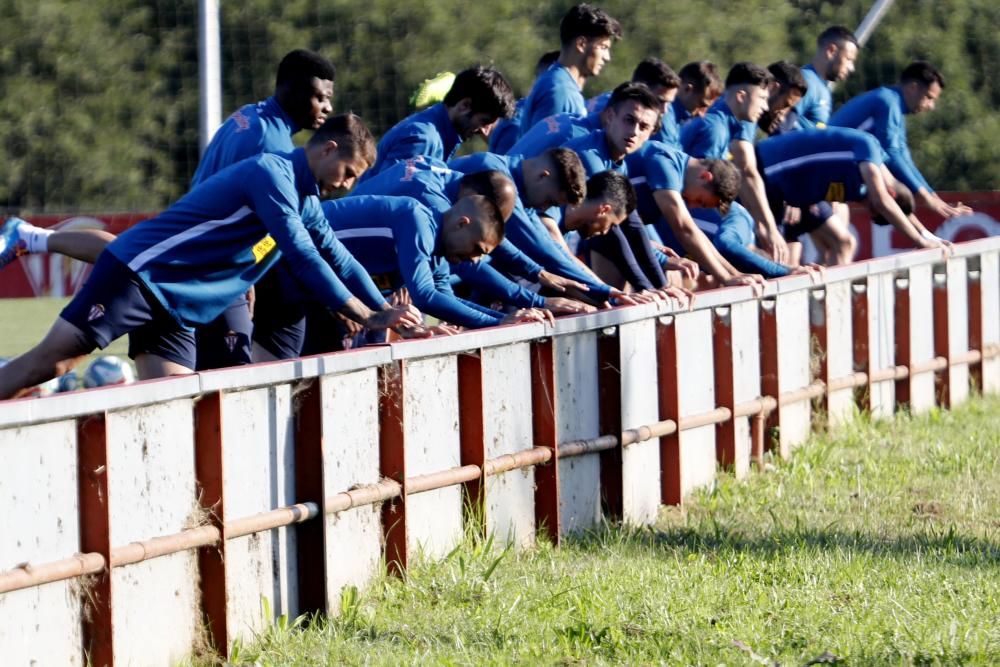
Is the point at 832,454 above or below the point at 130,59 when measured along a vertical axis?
below

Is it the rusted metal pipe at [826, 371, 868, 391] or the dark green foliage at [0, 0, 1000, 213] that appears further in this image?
the dark green foliage at [0, 0, 1000, 213]

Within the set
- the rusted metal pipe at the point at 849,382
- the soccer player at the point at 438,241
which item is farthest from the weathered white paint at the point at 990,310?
the soccer player at the point at 438,241

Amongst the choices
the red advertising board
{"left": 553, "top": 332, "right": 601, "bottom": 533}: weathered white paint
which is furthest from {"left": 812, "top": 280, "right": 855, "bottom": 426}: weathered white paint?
the red advertising board

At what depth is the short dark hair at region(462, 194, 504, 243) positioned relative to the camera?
6926 millimetres

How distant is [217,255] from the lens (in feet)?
21.4

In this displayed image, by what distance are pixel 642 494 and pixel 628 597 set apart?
189 cm

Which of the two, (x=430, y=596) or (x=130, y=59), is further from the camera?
(x=130, y=59)

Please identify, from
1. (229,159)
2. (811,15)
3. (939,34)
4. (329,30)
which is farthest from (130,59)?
(229,159)

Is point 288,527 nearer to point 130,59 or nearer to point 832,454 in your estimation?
point 832,454

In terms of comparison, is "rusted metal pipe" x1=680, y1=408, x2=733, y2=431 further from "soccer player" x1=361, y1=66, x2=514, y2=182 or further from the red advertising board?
the red advertising board

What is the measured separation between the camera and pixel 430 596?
18.9ft

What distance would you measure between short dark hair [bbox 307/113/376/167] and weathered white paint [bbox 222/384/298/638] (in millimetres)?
1198

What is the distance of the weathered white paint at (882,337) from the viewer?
9.94 meters

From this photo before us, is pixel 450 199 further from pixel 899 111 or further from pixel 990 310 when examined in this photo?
pixel 899 111
